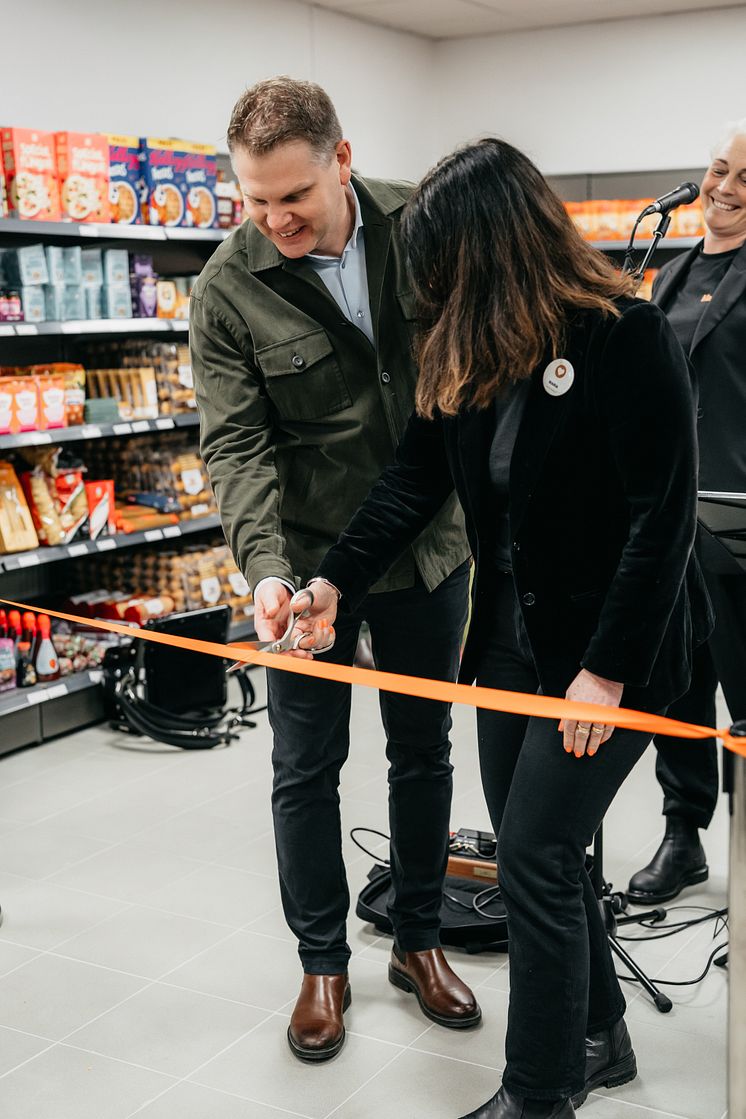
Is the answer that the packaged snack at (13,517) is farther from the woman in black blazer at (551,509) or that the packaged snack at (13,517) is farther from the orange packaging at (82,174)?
the woman in black blazer at (551,509)

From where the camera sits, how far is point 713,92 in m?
6.72

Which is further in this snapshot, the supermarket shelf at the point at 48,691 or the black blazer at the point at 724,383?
the supermarket shelf at the point at 48,691

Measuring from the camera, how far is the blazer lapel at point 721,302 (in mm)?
3152

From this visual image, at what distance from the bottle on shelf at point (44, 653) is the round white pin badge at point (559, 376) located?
10.2 ft

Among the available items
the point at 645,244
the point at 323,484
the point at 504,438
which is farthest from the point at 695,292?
the point at 645,244

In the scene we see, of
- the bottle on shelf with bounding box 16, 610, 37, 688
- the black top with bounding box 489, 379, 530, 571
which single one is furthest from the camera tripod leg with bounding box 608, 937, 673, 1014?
the bottle on shelf with bounding box 16, 610, 37, 688

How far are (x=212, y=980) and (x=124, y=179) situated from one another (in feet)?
10.2

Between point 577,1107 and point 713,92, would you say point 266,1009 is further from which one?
point 713,92

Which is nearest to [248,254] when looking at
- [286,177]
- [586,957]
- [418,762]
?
[286,177]

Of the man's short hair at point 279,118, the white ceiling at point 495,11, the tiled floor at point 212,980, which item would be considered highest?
the white ceiling at point 495,11

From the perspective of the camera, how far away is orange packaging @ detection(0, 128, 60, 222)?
13.9ft

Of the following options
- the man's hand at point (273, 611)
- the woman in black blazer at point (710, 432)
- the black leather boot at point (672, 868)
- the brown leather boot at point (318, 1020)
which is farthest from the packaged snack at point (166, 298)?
the brown leather boot at point (318, 1020)

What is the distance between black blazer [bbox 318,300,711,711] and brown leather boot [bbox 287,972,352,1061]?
96 cm

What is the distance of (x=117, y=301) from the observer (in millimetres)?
4695
